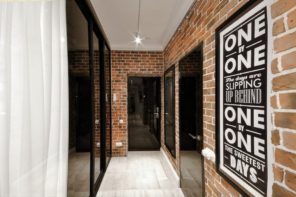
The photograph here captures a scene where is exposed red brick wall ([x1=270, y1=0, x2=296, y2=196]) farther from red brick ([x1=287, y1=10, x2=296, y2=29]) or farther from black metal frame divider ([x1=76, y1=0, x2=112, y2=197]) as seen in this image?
black metal frame divider ([x1=76, y1=0, x2=112, y2=197])

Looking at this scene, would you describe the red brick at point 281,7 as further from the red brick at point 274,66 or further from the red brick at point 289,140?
the red brick at point 289,140

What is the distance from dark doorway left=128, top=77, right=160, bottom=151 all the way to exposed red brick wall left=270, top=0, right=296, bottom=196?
460 cm

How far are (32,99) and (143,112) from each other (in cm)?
474

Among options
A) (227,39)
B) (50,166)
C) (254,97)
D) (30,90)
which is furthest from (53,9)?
(254,97)

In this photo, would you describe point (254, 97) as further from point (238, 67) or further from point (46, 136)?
point (46, 136)

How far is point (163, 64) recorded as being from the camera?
212 inches

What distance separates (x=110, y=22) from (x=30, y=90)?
2.68 meters

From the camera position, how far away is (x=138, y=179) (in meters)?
3.64

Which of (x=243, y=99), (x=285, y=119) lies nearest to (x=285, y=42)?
(x=285, y=119)

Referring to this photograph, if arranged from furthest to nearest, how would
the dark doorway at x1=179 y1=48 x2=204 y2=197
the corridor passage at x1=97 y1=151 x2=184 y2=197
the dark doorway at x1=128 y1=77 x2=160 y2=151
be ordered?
the dark doorway at x1=128 y1=77 x2=160 y2=151 → the corridor passage at x1=97 y1=151 x2=184 y2=197 → the dark doorway at x1=179 y1=48 x2=204 y2=197

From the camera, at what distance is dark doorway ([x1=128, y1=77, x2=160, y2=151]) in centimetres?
566

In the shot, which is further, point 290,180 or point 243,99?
point 243,99

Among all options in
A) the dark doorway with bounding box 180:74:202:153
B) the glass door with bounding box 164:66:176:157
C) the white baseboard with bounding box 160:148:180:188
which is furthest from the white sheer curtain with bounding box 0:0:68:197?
the glass door with bounding box 164:66:176:157

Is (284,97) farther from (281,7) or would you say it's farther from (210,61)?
(210,61)
